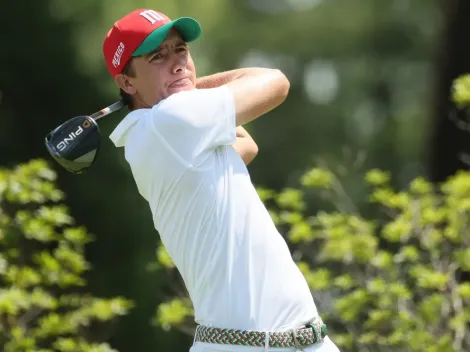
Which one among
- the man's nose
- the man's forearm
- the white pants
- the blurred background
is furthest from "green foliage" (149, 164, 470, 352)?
the man's nose

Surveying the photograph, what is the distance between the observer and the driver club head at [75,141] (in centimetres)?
293

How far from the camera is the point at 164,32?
2.86 metres

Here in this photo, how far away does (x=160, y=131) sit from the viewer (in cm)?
279

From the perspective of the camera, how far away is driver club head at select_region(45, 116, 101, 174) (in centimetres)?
293

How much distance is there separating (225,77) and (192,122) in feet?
1.52

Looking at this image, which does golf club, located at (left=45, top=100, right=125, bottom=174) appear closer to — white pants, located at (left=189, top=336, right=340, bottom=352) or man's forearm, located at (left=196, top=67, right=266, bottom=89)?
man's forearm, located at (left=196, top=67, right=266, bottom=89)

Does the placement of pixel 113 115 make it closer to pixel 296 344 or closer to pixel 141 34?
pixel 141 34

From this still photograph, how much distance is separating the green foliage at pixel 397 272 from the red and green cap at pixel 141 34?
244cm

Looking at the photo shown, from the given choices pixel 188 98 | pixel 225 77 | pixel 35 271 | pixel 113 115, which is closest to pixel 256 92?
pixel 188 98

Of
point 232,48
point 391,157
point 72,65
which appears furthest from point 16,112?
point 391,157

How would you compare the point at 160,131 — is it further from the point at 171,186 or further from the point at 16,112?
the point at 16,112

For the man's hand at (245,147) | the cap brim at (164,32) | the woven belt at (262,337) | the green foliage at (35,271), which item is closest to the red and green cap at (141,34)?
the cap brim at (164,32)

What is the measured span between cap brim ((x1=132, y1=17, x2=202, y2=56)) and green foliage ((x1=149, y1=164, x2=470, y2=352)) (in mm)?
2437

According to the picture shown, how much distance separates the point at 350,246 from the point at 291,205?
1.45 feet
